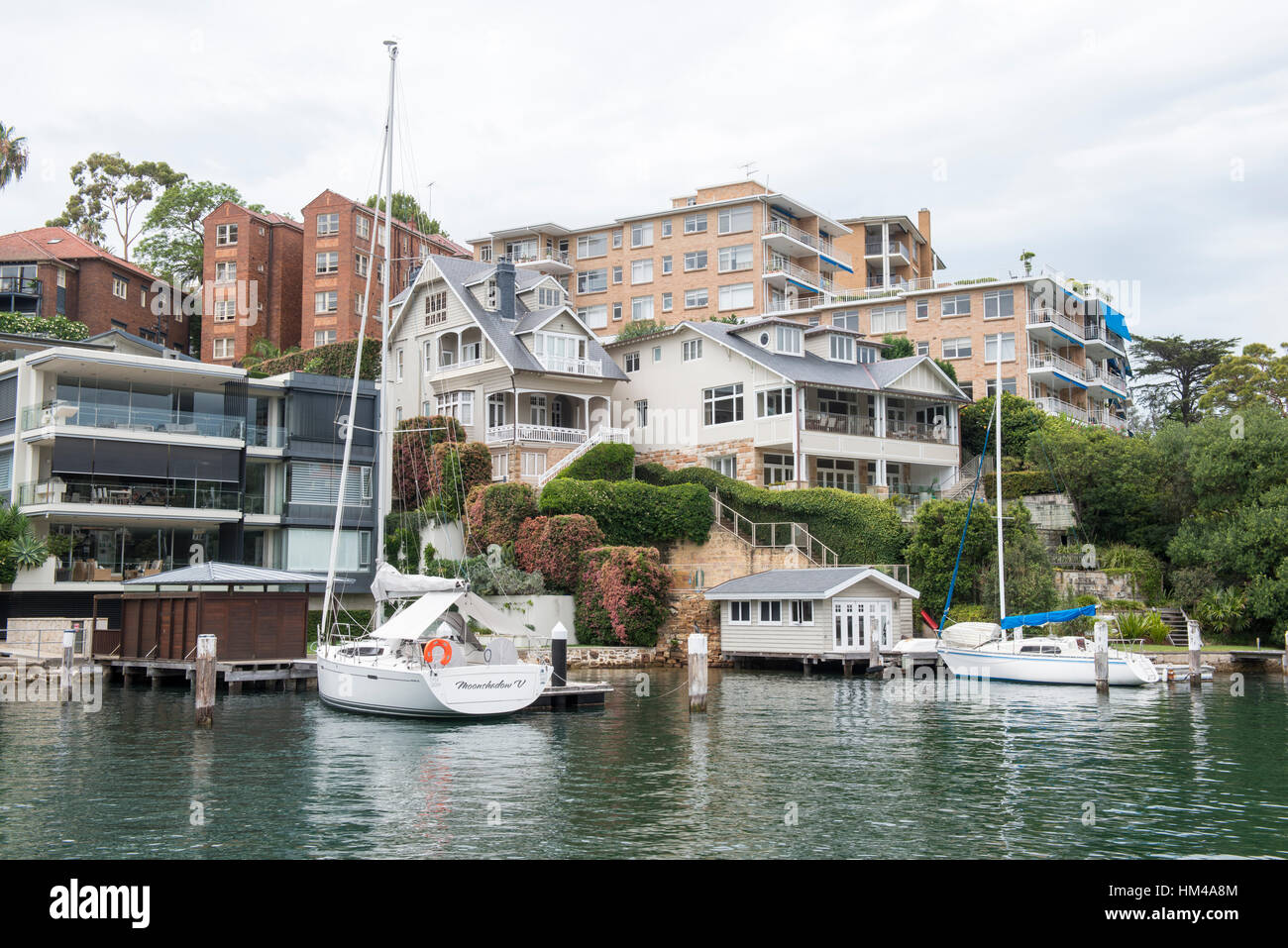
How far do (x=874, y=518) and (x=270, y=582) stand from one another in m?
26.5

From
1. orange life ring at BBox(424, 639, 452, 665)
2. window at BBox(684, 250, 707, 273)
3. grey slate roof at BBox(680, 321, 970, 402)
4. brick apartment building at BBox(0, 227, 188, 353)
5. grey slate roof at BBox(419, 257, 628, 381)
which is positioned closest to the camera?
orange life ring at BBox(424, 639, 452, 665)

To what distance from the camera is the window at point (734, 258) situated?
76.7 meters

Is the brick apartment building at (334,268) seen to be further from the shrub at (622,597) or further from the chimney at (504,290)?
the shrub at (622,597)

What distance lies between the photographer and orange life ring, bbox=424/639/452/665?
2783cm

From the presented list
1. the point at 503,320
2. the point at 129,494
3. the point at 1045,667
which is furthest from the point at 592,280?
the point at 1045,667

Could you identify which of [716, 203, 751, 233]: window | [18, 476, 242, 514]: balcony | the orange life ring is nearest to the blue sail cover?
the orange life ring

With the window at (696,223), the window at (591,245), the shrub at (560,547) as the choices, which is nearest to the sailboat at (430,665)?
the shrub at (560,547)

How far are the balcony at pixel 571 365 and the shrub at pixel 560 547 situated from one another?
1300cm

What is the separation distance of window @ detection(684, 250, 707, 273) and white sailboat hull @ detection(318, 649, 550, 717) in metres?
52.5

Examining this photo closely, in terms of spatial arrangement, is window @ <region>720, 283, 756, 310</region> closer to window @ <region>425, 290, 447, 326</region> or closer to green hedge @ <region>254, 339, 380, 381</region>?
window @ <region>425, 290, 447, 326</region>

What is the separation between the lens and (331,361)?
64.2 meters

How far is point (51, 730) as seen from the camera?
86.2ft

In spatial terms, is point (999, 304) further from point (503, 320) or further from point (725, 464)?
point (503, 320)

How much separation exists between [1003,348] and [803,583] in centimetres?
3488
